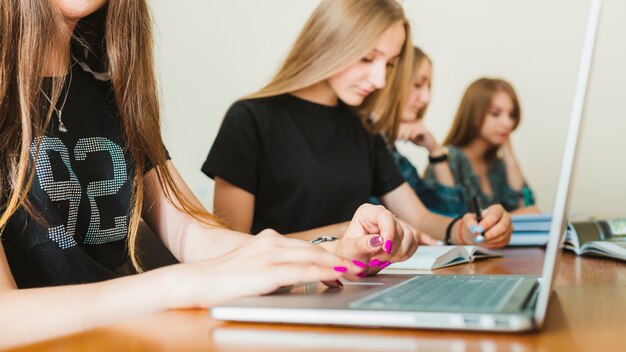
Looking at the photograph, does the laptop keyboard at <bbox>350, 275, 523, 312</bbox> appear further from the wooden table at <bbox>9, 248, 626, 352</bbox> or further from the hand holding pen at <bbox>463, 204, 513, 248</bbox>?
the hand holding pen at <bbox>463, 204, 513, 248</bbox>

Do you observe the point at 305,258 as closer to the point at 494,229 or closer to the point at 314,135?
the point at 494,229

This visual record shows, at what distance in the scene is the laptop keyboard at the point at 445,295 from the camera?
56cm

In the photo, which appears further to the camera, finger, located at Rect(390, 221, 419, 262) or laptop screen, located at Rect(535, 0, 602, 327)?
finger, located at Rect(390, 221, 419, 262)

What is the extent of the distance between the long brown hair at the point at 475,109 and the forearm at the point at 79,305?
2.55m

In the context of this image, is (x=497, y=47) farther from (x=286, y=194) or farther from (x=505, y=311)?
(x=505, y=311)

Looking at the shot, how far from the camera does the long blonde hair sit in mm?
1840

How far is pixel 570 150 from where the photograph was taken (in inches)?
20.8

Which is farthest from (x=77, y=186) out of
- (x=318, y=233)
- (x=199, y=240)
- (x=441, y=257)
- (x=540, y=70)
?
(x=540, y=70)

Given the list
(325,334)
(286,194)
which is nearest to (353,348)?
(325,334)

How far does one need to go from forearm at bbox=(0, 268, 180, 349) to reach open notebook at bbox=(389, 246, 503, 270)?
493 millimetres

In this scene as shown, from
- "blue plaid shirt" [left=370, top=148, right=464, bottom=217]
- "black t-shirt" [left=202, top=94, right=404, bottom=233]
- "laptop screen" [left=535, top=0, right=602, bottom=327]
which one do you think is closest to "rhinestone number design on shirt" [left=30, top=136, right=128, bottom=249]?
"black t-shirt" [left=202, top=94, right=404, bottom=233]

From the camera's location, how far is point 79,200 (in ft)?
3.45

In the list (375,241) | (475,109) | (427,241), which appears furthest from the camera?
(475,109)

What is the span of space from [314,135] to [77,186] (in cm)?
93
